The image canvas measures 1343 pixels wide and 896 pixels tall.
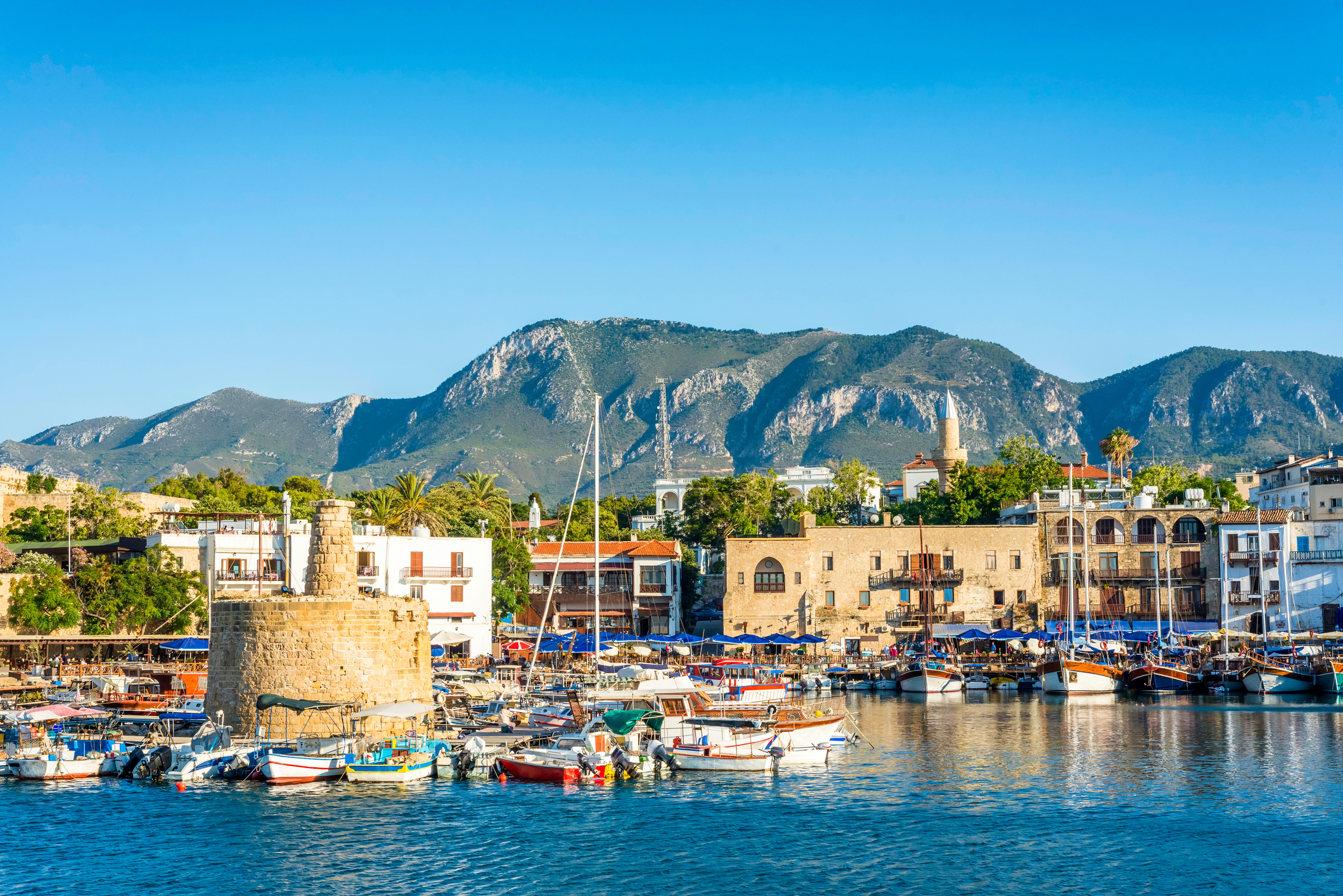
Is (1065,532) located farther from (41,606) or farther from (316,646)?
(41,606)

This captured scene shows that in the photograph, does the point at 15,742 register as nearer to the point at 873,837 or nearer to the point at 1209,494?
the point at 873,837

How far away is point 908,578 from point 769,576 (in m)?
9.12

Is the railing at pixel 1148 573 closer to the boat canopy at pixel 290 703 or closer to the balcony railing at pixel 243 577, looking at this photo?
the balcony railing at pixel 243 577

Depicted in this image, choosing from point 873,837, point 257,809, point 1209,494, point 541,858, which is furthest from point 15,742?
point 1209,494

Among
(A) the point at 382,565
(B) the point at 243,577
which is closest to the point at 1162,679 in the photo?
(A) the point at 382,565

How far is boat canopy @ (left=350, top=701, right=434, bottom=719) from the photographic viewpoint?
1479 inches

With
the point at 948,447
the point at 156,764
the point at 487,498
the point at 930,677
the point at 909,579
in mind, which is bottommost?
the point at 930,677

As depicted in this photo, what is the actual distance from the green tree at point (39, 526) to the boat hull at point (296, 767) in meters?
45.2

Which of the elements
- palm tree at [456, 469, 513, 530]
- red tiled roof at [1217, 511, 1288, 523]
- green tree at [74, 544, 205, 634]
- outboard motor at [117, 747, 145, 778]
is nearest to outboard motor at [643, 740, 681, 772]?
outboard motor at [117, 747, 145, 778]

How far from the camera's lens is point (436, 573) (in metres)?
69.4

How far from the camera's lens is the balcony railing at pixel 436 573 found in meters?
68.8

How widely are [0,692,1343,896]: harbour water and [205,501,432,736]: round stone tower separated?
2.74 metres

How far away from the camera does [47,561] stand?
64062 mm

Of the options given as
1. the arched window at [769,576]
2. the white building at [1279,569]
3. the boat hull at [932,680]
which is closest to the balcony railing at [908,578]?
the arched window at [769,576]
